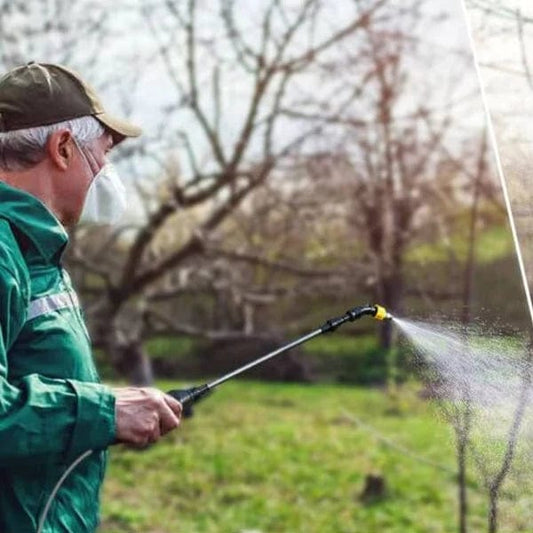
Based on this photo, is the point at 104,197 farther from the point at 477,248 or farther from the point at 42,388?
the point at 477,248

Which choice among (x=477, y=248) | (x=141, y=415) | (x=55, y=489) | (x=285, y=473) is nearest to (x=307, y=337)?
(x=141, y=415)

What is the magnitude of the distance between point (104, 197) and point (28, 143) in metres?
0.16

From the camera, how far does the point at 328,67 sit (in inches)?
251

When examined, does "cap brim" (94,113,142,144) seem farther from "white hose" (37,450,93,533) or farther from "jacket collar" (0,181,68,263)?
"white hose" (37,450,93,533)

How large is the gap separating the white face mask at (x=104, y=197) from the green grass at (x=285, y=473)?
403 centimetres

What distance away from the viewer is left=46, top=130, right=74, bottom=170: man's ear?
61.5 inches

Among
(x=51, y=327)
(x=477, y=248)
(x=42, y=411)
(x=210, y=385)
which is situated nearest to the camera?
(x=42, y=411)

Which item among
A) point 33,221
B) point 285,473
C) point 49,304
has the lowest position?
point 285,473

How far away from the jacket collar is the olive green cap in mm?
103

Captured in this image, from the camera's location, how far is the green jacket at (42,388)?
140cm

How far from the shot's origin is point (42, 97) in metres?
1.57

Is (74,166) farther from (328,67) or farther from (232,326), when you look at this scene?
(232,326)

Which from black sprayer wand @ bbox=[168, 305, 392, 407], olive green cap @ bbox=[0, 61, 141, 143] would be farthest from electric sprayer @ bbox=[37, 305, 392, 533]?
olive green cap @ bbox=[0, 61, 141, 143]

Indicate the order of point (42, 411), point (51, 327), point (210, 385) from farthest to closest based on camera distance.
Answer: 1. point (210, 385)
2. point (51, 327)
3. point (42, 411)
